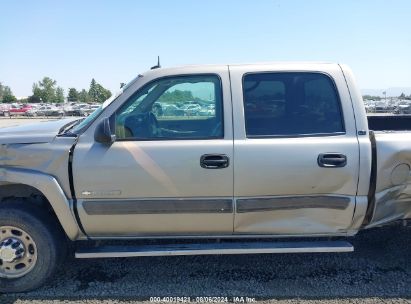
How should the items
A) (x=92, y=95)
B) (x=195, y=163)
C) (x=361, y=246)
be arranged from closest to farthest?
(x=195, y=163)
(x=361, y=246)
(x=92, y=95)

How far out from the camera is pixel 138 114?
3061 mm

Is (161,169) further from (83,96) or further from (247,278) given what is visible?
(83,96)

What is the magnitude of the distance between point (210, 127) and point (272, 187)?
2.39 feet

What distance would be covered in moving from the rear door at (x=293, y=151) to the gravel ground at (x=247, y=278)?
526 mm

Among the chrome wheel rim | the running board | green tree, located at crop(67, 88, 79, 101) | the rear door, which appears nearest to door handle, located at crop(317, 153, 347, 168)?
the rear door

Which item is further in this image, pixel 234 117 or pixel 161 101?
pixel 161 101

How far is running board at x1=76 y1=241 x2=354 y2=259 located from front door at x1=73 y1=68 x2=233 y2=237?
130 millimetres

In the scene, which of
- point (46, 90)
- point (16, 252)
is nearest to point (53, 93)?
point (46, 90)

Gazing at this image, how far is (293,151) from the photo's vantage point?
2885 mm

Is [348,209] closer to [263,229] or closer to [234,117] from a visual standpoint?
[263,229]

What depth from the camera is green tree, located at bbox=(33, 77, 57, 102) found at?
323 ft

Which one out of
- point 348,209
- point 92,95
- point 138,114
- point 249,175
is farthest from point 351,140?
point 92,95

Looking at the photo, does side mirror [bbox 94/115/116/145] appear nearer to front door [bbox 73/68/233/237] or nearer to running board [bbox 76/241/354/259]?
front door [bbox 73/68/233/237]

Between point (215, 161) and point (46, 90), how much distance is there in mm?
109720
